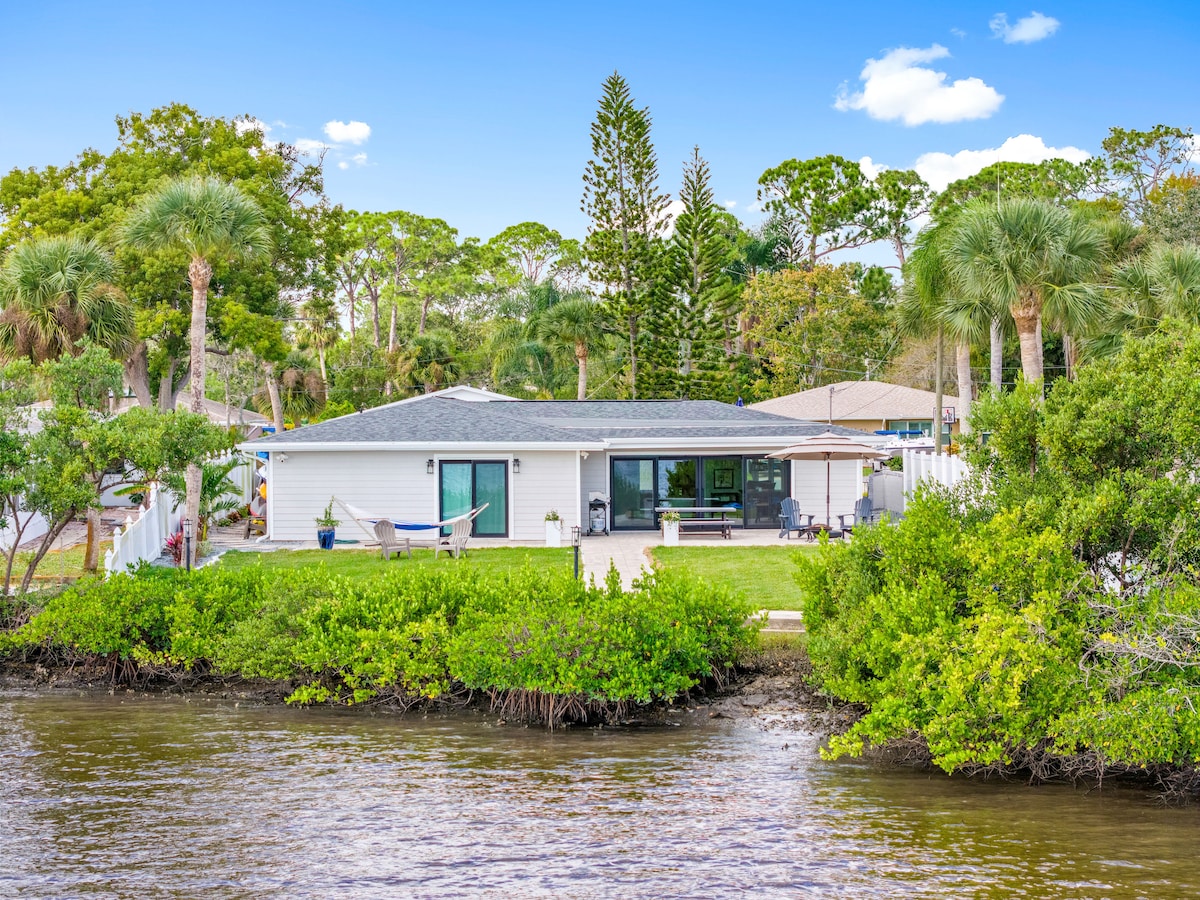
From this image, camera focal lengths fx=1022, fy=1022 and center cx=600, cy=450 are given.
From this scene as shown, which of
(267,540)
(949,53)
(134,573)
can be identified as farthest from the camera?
(949,53)

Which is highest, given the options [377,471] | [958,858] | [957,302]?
[957,302]

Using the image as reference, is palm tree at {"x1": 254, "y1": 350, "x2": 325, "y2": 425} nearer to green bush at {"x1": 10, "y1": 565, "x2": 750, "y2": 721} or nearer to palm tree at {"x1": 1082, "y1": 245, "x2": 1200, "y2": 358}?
palm tree at {"x1": 1082, "y1": 245, "x2": 1200, "y2": 358}

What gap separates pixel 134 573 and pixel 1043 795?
32.4 ft

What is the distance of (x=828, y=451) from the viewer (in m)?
19.8

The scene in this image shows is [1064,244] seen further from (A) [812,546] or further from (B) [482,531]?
(B) [482,531]

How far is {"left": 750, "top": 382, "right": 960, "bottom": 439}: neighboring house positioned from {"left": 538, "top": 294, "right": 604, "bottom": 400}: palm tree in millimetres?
6842

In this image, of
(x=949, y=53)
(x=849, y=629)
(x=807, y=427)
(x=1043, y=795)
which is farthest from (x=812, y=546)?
(x=949, y=53)

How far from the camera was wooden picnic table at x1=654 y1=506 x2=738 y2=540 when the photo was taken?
20.6m

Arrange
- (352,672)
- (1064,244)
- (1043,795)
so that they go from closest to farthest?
(1043,795)
(352,672)
(1064,244)

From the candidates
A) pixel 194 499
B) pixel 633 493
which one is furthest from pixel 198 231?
pixel 633 493

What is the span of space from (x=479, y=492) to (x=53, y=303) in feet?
31.0

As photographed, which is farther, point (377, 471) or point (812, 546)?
point (377, 471)

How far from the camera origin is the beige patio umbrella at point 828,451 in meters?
19.8

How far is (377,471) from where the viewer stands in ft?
68.8
